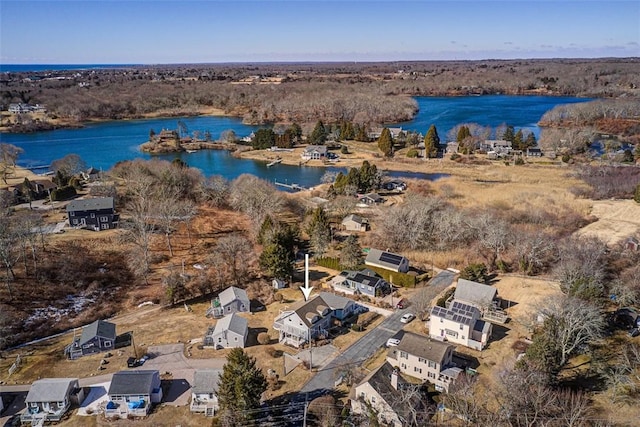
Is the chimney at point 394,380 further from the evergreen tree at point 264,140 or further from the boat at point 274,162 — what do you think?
the evergreen tree at point 264,140

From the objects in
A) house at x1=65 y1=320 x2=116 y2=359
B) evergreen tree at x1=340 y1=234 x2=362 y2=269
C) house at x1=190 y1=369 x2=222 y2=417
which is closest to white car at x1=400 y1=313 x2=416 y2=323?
evergreen tree at x1=340 y1=234 x2=362 y2=269

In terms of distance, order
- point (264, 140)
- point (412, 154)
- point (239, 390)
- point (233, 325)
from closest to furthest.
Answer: point (239, 390)
point (233, 325)
point (412, 154)
point (264, 140)

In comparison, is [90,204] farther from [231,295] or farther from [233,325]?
[233,325]

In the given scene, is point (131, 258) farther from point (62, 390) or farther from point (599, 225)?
point (599, 225)

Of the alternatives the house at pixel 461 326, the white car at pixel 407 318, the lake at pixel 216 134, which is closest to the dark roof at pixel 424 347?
the house at pixel 461 326

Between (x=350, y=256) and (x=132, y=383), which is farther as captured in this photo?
(x=350, y=256)

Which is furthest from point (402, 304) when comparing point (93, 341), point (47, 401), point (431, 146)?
point (431, 146)

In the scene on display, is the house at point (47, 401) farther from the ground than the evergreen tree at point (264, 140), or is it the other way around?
the evergreen tree at point (264, 140)
